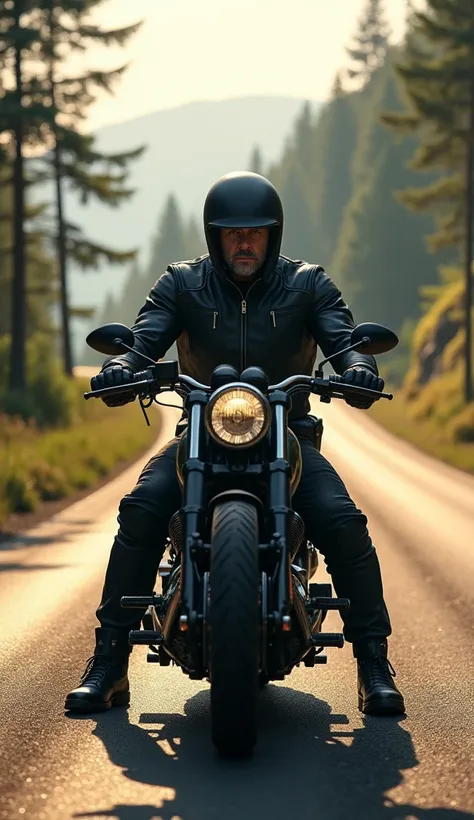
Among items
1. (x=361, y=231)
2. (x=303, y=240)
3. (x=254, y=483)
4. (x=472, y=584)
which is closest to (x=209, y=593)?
(x=254, y=483)

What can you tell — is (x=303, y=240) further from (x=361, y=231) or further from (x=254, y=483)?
(x=254, y=483)

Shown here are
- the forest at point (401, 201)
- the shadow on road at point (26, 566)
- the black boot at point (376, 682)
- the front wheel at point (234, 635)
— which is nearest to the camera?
the front wheel at point (234, 635)

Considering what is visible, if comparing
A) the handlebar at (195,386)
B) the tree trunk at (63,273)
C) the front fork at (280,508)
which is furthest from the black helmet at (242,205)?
the tree trunk at (63,273)

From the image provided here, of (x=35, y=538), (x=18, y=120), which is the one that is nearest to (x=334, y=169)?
(x=18, y=120)

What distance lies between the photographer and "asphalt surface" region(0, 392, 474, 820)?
4.60 metres

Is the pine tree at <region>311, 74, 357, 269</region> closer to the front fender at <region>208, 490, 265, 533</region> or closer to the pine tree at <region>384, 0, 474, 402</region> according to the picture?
the pine tree at <region>384, 0, 474, 402</region>

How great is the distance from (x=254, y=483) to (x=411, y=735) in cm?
120

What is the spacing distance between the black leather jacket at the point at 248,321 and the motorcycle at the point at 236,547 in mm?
442

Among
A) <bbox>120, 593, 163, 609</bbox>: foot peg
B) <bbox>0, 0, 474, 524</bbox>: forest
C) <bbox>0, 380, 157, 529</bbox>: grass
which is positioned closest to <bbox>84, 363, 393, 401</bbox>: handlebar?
<bbox>120, 593, 163, 609</bbox>: foot peg

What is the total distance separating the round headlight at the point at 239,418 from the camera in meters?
5.34

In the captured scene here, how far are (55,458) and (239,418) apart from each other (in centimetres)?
2074

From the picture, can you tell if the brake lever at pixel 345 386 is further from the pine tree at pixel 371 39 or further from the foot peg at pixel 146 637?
the pine tree at pixel 371 39

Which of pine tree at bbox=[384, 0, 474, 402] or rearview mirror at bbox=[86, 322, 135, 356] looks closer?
rearview mirror at bbox=[86, 322, 135, 356]

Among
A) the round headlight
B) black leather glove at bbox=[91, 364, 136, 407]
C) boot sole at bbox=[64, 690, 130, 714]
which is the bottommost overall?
boot sole at bbox=[64, 690, 130, 714]
